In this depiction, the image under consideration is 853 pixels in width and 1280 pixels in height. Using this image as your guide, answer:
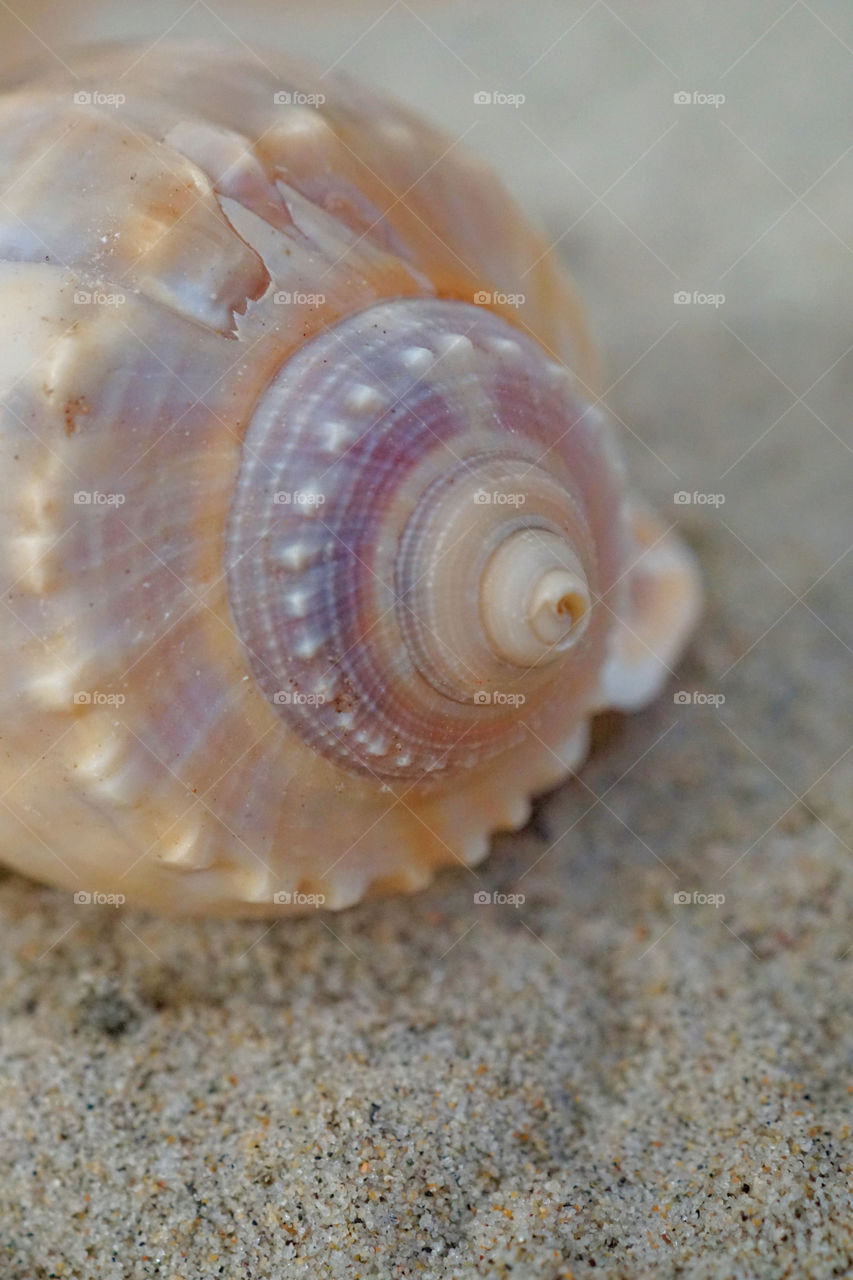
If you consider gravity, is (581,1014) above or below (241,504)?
below

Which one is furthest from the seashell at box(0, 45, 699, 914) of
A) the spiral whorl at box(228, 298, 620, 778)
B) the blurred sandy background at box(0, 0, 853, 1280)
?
the blurred sandy background at box(0, 0, 853, 1280)

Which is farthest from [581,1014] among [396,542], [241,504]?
[241,504]

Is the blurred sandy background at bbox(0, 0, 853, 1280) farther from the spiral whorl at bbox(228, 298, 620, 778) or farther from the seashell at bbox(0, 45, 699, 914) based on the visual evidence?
the spiral whorl at bbox(228, 298, 620, 778)

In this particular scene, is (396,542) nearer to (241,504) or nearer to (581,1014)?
(241,504)

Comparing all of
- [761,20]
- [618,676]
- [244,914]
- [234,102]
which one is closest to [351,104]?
[234,102]

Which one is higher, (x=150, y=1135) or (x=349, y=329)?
(x=349, y=329)

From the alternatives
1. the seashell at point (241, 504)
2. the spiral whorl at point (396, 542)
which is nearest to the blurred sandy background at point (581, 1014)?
the seashell at point (241, 504)

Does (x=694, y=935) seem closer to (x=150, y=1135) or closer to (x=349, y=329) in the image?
(x=150, y=1135)
